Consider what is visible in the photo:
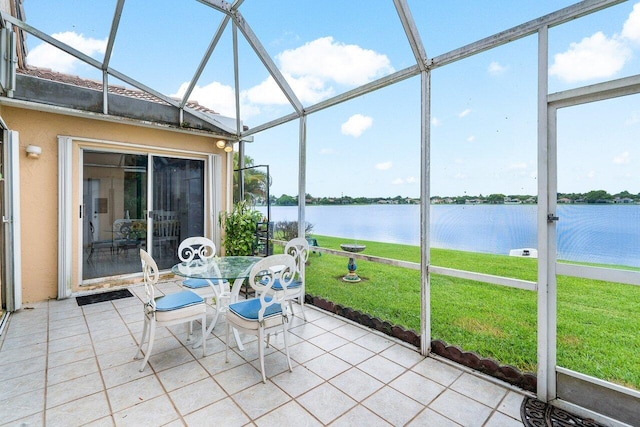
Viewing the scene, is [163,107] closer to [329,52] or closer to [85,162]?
[85,162]

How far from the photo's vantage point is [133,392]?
2090 millimetres

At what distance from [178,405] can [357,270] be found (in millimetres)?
2726

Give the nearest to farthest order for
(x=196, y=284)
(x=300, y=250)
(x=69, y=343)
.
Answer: (x=69, y=343)
(x=196, y=284)
(x=300, y=250)

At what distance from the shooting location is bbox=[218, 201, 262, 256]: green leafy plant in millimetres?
4652

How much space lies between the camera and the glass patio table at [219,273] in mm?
2674

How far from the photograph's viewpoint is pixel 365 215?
3.54 meters

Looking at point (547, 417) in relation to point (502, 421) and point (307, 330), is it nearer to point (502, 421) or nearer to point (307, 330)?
point (502, 421)

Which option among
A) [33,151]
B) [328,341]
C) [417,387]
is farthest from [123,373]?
[33,151]

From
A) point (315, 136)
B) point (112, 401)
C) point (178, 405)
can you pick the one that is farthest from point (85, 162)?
point (178, 405)

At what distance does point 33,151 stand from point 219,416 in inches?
164

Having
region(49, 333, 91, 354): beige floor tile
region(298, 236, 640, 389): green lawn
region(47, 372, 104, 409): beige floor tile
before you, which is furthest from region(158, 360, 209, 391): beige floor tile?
region(298, 236, 640, 389): green lawn

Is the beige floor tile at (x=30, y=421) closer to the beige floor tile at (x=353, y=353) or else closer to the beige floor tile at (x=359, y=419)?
the beige floor tile at (x=359, y=419)

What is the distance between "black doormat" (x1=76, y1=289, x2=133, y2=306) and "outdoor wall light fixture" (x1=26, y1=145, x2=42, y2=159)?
1981mm

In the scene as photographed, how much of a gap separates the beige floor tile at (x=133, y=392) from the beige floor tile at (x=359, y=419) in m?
1.27
